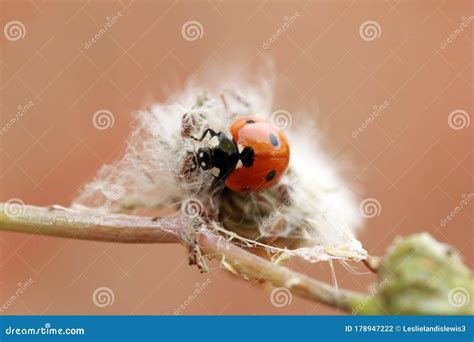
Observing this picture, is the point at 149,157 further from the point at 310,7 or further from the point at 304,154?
the point at 310,7

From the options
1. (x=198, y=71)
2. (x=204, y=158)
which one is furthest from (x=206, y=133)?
(x=198, y=71)

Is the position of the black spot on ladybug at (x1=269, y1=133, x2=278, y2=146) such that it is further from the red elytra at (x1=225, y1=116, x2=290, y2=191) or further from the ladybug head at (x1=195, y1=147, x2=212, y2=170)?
the ladybug head at (x1=195, y1=147, x2=212, y2=170)

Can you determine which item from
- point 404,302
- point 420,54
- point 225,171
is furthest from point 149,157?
point 420,54

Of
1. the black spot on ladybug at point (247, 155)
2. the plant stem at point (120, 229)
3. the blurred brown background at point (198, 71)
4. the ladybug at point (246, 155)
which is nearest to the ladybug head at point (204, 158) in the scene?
the ladybug at point (246, 155)

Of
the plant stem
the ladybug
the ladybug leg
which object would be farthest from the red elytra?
the plant stem

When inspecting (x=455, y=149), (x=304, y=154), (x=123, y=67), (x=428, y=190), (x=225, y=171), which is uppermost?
(x=455, y=149)

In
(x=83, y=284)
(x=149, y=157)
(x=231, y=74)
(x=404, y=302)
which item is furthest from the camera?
(x=83, y=284)

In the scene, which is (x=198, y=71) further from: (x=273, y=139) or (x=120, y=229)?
(x=120, y=229)
